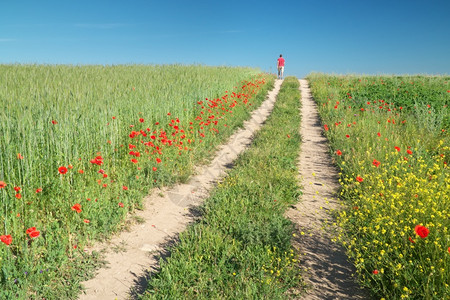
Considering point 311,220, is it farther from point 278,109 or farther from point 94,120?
point 278,109

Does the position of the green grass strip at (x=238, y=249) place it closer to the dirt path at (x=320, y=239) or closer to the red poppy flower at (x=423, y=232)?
the dirt path at (x=320, y=239)

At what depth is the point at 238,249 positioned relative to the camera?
11.5 feet

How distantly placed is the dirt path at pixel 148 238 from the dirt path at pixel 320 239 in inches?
65.0

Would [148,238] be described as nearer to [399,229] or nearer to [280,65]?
[399,229]

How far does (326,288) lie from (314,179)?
3059 mm

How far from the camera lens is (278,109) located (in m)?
12.0

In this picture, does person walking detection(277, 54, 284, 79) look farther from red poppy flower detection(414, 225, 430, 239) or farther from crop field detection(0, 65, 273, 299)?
red poppy flower detection(414, 225, 430, 239)

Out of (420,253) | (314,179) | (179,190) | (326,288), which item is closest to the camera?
(420,253)

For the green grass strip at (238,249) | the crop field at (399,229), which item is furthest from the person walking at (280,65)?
the green grass strip at (238,249)

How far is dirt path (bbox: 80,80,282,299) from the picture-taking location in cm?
327

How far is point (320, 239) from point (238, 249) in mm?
1203

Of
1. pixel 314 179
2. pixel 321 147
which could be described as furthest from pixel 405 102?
pixel 314 179

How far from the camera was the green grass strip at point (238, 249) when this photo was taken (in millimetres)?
3016

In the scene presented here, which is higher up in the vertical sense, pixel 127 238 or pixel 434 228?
pixel 434 228
